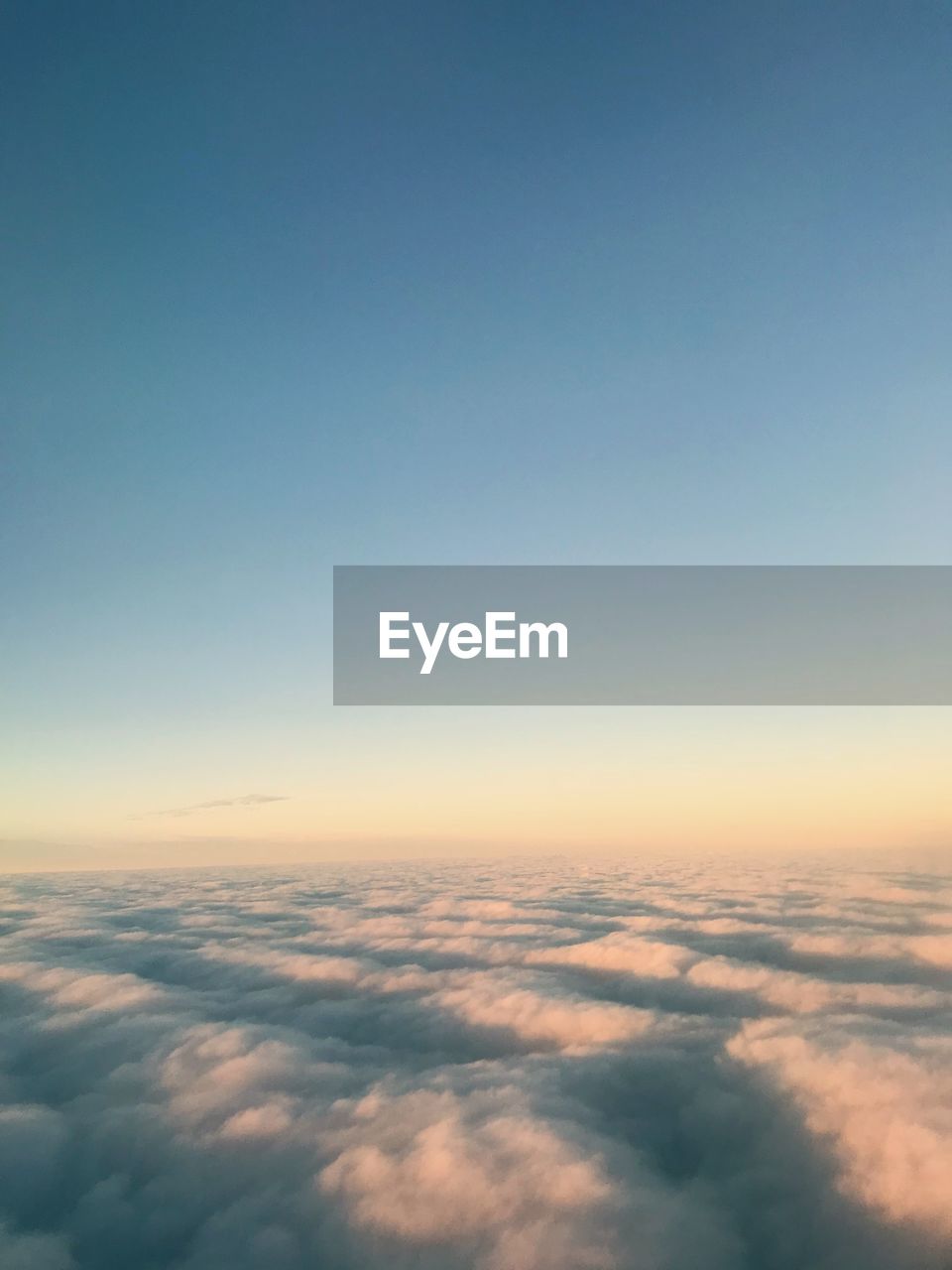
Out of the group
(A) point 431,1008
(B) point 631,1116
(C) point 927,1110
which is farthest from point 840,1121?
(A) point 431,1008

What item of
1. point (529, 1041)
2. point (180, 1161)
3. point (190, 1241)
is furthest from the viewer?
point (529, 1041)

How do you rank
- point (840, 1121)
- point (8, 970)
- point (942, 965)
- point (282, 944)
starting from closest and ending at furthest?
point (840, 1121) < point (8, 970) < point (942, 965) < point (282, 944)

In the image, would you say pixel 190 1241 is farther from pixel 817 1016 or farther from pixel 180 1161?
pixel 817 1016

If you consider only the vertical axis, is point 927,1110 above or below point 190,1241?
above

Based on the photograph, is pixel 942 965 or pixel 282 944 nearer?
pixel 942 965

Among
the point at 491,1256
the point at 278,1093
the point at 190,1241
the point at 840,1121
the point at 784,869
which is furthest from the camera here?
the point at 784,869

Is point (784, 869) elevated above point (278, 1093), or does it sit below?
below

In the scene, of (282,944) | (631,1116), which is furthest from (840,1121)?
(282,944)

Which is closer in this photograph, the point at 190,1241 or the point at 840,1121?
the point at 190,1241

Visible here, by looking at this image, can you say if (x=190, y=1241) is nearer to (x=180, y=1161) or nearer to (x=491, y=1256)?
(x=180, y=1161)
